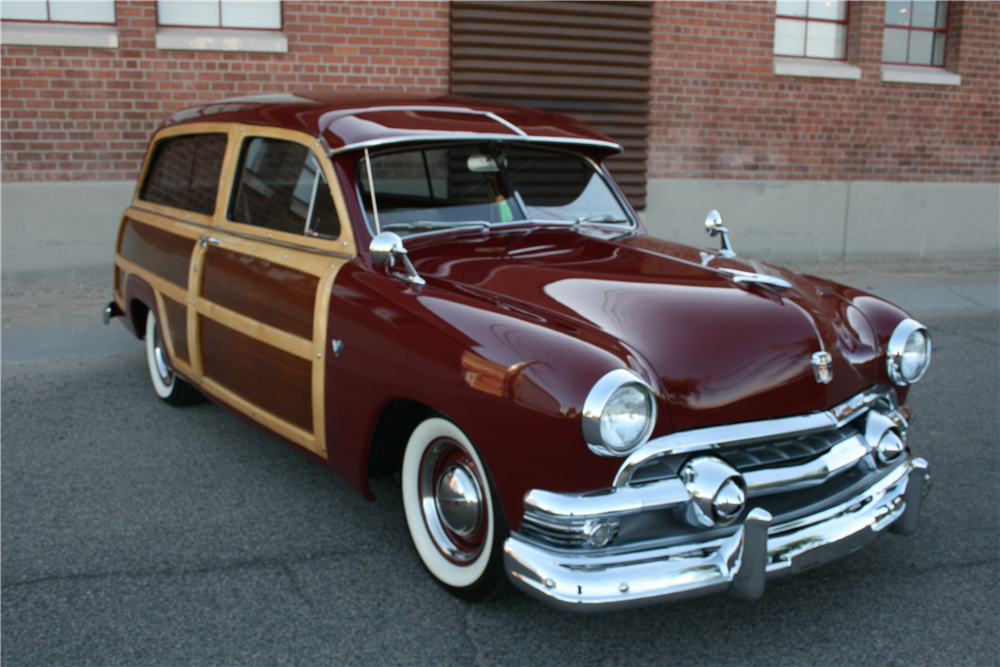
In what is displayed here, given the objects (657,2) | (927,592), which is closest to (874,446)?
(927,592)

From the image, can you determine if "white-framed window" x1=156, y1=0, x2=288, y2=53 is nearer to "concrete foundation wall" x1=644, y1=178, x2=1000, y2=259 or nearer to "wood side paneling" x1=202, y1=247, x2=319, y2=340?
"concrete foundation wall" x1=644, y1=178, x2=1000, y2=259

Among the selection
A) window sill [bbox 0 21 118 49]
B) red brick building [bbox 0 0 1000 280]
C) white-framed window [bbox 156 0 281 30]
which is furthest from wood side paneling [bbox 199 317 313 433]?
white-framed window [bbox 156 0 281 30]

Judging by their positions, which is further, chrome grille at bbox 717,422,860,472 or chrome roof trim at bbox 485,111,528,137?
chrome roof trim at bbox 485,111,528,137

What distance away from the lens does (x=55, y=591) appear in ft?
8.93

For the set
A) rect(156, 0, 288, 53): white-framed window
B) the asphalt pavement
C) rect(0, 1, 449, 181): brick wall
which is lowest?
the asphalt pavement

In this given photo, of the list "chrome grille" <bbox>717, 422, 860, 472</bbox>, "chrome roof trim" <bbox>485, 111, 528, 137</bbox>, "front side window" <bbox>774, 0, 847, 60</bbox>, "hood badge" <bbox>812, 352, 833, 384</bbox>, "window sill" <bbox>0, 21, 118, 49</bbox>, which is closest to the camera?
"chrome grille" <bbox>717, 422, 860, 472</bbox>

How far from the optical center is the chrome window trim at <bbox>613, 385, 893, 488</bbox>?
2227 mm

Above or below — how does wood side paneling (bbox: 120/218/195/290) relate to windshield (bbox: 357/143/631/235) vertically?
below

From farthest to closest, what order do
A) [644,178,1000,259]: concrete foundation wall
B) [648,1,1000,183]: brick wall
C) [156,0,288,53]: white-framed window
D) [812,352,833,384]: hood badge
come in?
1. [644,178,1000,259]: concrete foundation wall
2. [648,1,1000,183]: brick wall
3. [156,0,288,53]: white-framed window
4. [812,352,833,384]: hood badge

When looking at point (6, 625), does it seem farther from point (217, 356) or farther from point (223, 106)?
point (223, 106)

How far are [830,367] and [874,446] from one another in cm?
30

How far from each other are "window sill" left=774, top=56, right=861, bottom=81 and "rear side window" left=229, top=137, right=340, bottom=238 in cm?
706

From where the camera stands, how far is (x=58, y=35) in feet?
23.0

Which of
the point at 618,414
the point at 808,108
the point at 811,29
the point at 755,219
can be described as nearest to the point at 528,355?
the point at 618,414
